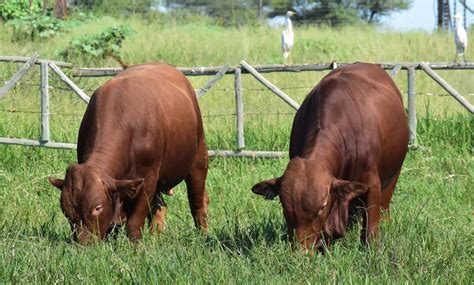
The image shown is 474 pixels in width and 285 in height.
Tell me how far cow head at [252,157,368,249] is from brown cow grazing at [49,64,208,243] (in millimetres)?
1090

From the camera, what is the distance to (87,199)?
6.35m

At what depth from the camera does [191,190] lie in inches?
344

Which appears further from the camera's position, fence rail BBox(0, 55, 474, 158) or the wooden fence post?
the wooden fence post

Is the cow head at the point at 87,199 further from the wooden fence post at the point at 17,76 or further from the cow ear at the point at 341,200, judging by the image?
the wooden fence post at the point at 17,76

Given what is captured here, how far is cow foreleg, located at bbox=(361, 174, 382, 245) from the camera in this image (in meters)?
6.86

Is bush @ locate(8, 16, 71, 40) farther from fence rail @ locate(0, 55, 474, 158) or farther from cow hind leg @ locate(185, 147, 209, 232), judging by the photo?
cow hind leg @ locate(185, 147, 209, 232)

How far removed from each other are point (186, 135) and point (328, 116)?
163 centimetres

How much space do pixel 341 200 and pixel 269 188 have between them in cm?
49

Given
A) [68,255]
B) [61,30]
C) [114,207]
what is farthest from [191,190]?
[61,30]

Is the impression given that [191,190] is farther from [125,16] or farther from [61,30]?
[125,16]

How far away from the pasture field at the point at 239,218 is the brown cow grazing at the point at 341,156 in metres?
0.23

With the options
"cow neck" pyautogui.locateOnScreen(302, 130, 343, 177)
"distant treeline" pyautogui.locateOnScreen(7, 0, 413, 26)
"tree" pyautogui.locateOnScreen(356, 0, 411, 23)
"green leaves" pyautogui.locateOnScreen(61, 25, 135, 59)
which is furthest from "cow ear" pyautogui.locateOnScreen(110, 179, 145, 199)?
"tree" pyautogui.locateOnScreen(356, 0, 411, 23)

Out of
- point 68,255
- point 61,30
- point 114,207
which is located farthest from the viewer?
point 61,30

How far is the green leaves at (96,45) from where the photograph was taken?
61.6ft
